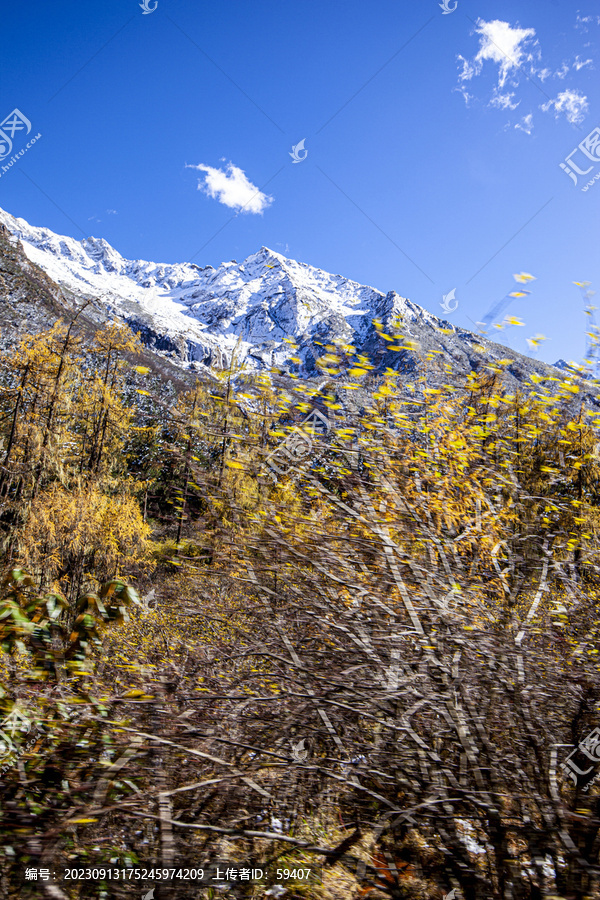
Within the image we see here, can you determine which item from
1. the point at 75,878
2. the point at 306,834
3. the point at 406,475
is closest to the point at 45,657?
the point at 75,878

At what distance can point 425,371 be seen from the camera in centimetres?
336

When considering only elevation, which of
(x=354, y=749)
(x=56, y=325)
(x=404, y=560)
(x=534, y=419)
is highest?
(x=56, y=325)

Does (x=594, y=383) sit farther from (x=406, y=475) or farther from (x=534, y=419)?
(x=406, y=475)

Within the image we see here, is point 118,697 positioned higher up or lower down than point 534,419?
lower down

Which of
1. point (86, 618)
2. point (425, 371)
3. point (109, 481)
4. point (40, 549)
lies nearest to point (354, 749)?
point (86, 618)

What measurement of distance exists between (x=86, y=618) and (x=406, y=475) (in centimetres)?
189

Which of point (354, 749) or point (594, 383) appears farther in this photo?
point (594, 383)

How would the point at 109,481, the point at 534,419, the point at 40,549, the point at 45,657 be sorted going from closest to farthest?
the point at 45,657, the point at 534,419, the point at 40,549, the point at 109,481

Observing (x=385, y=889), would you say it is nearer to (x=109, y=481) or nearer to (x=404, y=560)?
(x=404, y=560)

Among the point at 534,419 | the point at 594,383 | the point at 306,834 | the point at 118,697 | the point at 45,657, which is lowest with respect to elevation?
the point at 306,834

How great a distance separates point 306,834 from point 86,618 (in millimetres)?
1919

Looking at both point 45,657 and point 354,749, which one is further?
point 354,749

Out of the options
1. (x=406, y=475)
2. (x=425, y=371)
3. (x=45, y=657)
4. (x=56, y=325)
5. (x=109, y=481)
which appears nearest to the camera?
(x=45, y=657)

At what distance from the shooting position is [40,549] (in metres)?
12.3
